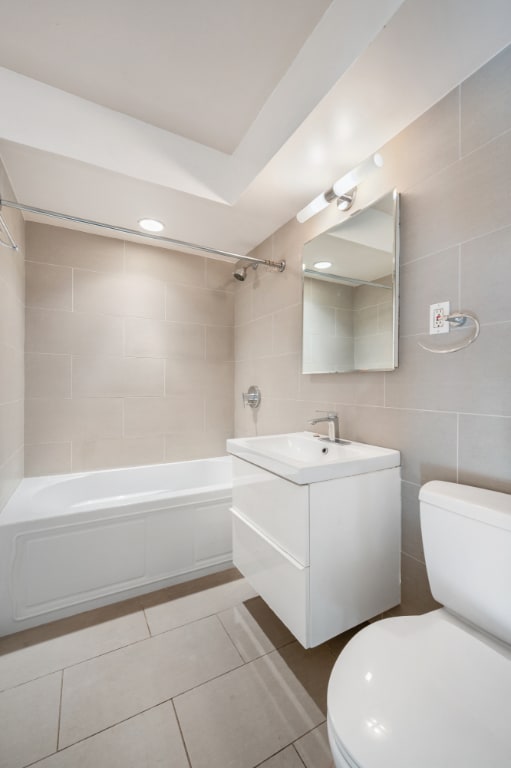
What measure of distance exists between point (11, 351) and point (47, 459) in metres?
0.82

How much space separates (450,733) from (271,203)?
2.20 meters

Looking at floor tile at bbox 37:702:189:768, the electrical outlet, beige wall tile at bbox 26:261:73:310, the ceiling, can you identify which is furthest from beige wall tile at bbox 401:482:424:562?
beige wall tile at bbox 26:261:73:310

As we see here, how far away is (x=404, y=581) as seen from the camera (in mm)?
1346

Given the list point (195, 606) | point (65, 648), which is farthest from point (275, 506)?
point (65, 648)

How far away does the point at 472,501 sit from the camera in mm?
943

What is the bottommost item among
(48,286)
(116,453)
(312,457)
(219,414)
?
(116,453)

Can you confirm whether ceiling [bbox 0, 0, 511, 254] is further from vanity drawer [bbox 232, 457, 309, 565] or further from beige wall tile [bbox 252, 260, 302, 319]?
vanity drawer [bbox 232, 457, 309, 565]

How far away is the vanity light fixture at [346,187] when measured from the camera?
4.11 feet

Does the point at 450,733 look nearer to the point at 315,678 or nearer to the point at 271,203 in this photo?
the point at 315,678

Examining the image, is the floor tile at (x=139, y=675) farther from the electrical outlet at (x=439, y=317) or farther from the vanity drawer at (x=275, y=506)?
the electrical outlet at (x=439, y=317)

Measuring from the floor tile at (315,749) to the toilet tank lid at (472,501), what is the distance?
33.8 inches

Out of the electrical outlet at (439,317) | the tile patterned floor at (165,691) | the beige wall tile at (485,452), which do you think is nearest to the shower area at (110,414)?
the tile patterned floor at (165,691)

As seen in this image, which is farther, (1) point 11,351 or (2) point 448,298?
(1) point 11,351

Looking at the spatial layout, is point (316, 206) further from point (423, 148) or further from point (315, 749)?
point (315, 749)
